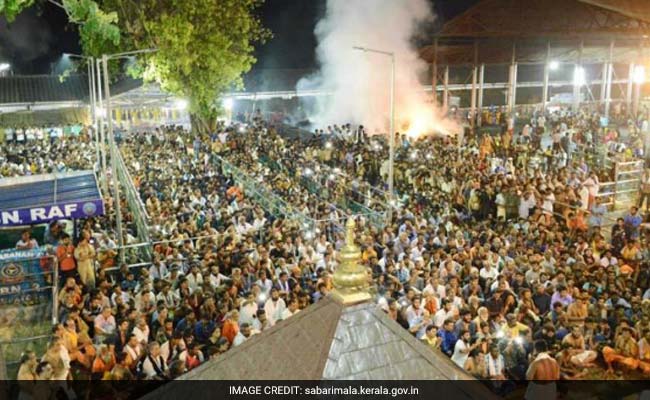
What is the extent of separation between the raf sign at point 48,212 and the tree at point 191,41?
1392 centimetres

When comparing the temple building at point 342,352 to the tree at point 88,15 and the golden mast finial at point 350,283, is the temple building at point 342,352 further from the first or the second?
the tree at point 88,15

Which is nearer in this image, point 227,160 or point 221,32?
point 227,160

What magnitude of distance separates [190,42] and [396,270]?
726 inches

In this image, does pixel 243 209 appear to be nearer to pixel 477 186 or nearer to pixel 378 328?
pixel 477 186

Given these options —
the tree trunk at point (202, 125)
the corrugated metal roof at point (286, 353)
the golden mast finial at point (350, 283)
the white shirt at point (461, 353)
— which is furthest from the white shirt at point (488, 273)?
the tree trunk at point (202, 125)

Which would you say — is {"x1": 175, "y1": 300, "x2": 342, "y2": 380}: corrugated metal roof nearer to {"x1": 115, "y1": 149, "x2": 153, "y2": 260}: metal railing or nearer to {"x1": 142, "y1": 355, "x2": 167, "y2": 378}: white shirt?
{"x1": 142, "y1": 355, "x2": 167, "y2": 378}: white shirt

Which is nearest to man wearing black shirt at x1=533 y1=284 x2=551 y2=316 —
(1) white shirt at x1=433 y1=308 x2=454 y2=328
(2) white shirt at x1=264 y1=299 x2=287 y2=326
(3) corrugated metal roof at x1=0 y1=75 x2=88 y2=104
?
(1) white shirt at x1=433 y1=308 x2=454 y2=328

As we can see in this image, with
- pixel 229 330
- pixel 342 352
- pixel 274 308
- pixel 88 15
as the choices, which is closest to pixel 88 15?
pixel 88 15

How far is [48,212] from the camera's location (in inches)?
473

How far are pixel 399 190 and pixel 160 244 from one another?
836 centimetres

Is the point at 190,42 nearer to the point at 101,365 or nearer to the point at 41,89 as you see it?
the point at 41,89

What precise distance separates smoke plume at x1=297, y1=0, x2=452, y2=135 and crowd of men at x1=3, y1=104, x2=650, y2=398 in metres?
9.82

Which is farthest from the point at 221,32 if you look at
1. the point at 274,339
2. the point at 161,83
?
the point at 274,339

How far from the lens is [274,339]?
2.69m
